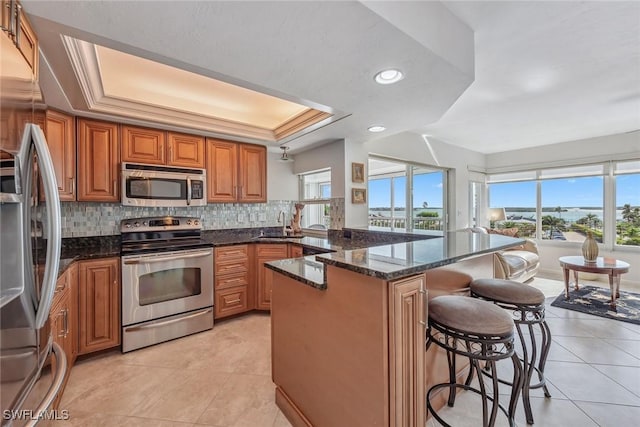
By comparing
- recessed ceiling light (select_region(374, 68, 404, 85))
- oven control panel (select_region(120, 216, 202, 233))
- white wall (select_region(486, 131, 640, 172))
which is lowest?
oven control panel (select_region(120, 216, 202, 233))

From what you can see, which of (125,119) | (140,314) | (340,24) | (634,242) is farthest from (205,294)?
(634,242)

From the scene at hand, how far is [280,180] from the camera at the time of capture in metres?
4.11

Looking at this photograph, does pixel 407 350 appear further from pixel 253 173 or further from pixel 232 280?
pixel 253 173

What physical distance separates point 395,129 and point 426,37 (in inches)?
61.2

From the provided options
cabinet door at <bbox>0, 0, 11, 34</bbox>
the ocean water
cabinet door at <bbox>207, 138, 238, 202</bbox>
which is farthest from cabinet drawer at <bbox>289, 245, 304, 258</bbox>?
the ocean water

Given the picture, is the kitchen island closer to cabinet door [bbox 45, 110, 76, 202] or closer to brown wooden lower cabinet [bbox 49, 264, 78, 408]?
brown wooden lower cabinet [bbox 49, 264, 78, 408]

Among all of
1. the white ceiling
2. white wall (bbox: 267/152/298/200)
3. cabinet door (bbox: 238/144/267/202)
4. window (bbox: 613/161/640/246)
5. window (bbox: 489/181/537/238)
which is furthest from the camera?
window (bbox: 489/181/537/238)

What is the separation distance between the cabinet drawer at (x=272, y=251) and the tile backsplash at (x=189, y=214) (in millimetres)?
736

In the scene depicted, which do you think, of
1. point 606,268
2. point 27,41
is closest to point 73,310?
point 27,41

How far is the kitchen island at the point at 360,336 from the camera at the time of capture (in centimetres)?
106

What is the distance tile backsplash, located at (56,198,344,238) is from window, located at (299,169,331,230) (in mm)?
292

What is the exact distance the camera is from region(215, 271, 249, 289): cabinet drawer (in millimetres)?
2925

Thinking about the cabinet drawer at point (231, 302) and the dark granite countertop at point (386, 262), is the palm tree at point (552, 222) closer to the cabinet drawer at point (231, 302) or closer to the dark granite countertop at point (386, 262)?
the dark granite countertop at point (386, 262)

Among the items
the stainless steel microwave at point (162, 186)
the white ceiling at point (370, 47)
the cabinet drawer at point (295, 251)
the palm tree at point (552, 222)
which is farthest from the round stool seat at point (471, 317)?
the palm tree at point (552, 222)
